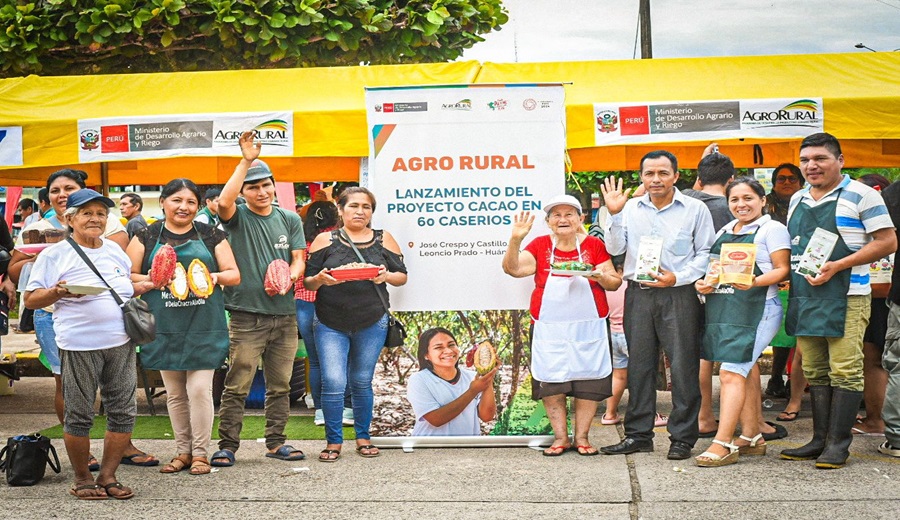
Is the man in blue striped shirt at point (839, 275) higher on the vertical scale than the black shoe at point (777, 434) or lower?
higher

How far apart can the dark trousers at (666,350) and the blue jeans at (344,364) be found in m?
1.64

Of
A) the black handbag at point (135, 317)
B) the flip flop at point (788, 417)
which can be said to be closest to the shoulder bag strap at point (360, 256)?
the black handbag at point (135, 317)

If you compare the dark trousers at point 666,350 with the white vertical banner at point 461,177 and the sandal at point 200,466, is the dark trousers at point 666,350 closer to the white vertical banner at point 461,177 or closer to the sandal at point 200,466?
the white vertical banner at point 461,177

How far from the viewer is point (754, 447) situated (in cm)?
649

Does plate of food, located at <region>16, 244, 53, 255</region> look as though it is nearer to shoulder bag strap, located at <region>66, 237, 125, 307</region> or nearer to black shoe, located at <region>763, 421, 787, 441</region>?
shoulder bag strap, located at <region>66, 237, 125, 307</region>

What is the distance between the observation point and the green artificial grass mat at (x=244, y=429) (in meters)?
7.62

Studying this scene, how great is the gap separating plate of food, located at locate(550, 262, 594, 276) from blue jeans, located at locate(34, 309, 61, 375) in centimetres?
346

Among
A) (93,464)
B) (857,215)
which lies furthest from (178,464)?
(857,215)

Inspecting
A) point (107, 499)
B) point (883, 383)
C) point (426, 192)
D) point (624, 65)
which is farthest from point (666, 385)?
point (107, 499)

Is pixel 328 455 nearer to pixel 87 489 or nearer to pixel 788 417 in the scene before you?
pixel 87 489

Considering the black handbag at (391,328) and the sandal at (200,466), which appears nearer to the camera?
the sandal at (200,466)

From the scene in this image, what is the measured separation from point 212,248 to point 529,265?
2000 millimetres

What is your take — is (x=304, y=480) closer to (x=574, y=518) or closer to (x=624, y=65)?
(x=574, y=518)

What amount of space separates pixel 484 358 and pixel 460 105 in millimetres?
1691
